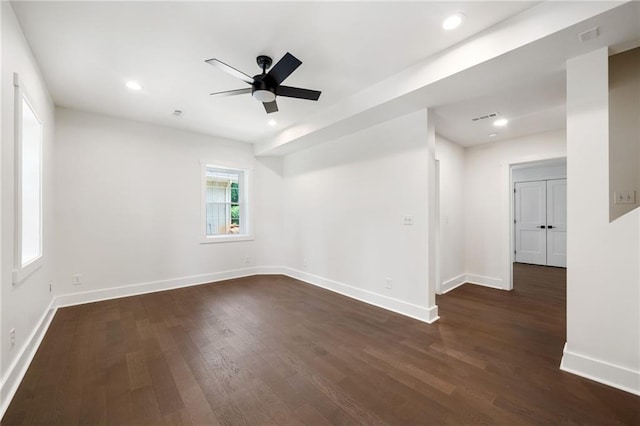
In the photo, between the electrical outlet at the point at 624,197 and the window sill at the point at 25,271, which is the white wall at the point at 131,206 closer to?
the window sill at the point at 25,271

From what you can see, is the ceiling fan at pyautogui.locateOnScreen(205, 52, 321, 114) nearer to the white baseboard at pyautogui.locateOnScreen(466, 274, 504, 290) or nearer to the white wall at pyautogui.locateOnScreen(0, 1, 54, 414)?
the white wall at pyautogui.locateOnScreen(0, 1, 54, 414)

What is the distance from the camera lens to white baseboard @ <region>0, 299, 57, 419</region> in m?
1.74

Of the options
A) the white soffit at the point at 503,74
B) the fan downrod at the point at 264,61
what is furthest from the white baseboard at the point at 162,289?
the fan downrod at the point at 264,61

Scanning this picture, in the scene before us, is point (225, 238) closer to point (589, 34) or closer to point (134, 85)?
point (134, 85)

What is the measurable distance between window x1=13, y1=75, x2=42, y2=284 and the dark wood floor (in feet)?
2.89

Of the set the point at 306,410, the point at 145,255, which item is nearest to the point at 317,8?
the point at 306,410

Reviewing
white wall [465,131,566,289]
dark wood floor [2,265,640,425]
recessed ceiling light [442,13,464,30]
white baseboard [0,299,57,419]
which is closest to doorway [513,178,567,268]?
white wall [465,131,566,289]

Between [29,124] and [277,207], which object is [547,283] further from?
[29,124]

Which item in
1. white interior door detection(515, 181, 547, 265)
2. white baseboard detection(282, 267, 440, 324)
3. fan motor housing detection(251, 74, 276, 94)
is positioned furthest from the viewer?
white interior door detection(515, 181, 547, 265)

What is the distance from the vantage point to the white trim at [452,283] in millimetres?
4255

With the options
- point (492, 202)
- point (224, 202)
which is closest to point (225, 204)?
point (224, 202)

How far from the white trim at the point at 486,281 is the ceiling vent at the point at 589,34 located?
3778mm

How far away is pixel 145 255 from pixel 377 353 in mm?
3950

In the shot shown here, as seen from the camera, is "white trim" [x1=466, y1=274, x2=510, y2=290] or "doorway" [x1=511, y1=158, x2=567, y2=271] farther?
"doorway" [x1=511, y1=158, x2=567, y2=271]
